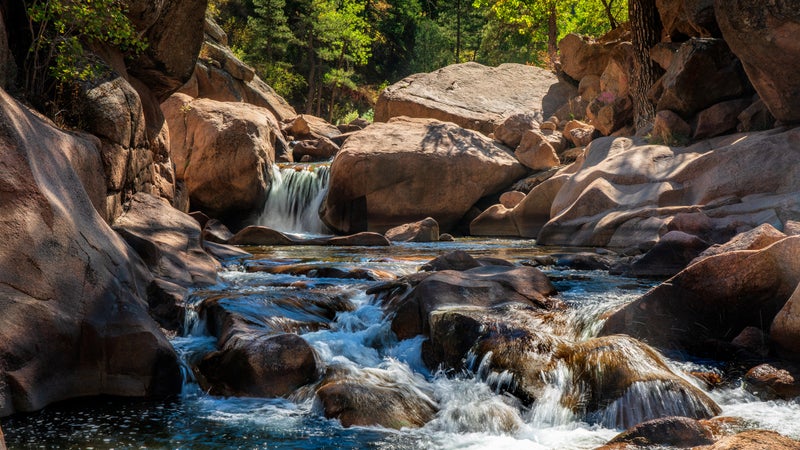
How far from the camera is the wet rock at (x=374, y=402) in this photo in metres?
5.36

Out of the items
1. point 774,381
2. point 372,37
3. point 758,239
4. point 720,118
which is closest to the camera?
point 774,381

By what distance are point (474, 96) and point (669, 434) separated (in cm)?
2404

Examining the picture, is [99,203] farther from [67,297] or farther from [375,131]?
[375,131]

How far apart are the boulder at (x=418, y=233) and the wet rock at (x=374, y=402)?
34.1 feet

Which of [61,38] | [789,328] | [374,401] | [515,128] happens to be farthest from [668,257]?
[515,128]

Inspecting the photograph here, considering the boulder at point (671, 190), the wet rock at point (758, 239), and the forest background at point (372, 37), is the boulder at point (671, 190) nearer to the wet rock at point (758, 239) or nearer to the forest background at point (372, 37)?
the wet rock at point (758, 239)

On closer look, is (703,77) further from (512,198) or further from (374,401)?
(374,401)

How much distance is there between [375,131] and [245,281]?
1071cm

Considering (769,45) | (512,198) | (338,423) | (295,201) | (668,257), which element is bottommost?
(338,423)

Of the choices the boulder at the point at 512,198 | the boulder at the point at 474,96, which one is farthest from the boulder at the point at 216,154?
the boulder at the point at 474,96

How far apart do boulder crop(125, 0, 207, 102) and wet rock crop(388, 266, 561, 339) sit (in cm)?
729

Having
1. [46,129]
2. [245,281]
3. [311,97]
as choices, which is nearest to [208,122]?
[245,281]

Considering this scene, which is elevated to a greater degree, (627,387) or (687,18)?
(687,18)

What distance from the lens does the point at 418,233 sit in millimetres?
Result: 16438
